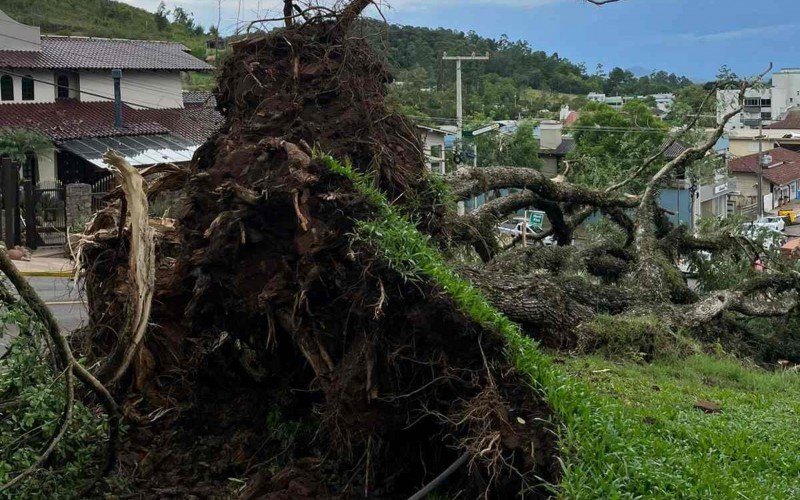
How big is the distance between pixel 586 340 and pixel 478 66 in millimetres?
68807

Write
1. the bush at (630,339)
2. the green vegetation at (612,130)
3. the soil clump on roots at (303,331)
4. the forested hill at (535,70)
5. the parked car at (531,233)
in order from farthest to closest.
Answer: the forested hill at (535,70), the green vegetation at (612,130), the parked car at (531,233), the bush at (630,339), the soil clump on roots at (303,331)

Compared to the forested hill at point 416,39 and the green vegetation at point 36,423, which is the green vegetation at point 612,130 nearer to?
the forested hill at point 416,39

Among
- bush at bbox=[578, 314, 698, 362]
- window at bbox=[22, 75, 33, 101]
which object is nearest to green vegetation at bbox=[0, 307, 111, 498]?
bush at bbox=[578, 314, 698, 362]

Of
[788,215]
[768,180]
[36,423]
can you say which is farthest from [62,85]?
[768,180]

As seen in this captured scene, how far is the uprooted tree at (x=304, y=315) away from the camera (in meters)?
5.04

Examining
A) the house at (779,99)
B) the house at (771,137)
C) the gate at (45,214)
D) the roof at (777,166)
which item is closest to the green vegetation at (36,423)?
the gate at (45,214)

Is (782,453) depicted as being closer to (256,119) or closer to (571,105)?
(256,119)

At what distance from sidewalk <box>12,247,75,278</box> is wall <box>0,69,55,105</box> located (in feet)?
37.6

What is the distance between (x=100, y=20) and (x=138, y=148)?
3351cm

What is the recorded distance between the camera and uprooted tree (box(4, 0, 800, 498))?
16.5ft

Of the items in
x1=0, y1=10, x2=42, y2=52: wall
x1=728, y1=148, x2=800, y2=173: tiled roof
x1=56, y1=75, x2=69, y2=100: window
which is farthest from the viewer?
x1=728, y1=148, x2=800, y2=173: tiled roof

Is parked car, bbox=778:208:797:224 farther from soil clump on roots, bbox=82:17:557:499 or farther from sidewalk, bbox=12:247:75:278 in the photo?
soil clump on roots, bbox=82:17:557:499

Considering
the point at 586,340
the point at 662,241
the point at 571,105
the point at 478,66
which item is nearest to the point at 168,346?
the point at 586,340

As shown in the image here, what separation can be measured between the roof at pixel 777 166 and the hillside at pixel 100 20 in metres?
31.9
